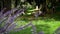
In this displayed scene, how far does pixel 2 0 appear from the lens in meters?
12.6

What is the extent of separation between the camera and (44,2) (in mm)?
13008

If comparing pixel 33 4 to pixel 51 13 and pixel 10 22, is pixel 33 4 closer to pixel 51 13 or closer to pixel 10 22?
pixel 51 13

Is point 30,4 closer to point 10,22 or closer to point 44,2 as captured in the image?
point 44,2

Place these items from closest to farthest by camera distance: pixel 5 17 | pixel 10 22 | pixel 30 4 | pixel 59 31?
pixel 59 31 < pixel 10 22 < pixel 5 17 < pixel 30 4

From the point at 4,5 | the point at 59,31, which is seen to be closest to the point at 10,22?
the point at 59,31

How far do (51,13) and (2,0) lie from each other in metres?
2.89

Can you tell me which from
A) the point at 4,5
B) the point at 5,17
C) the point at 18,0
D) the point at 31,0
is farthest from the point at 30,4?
the point at 5,17

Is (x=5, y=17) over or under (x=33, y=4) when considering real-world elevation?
over

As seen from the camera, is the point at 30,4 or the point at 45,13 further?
the point at 30,4

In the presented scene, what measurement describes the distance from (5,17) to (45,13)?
10.5 meters

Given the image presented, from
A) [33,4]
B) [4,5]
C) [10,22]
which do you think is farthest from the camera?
[33,4]

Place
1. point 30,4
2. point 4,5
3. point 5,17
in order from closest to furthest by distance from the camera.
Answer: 1. point 5,17
2. point 4,5
3. point 30,4

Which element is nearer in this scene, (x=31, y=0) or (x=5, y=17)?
(x=5, y=17)

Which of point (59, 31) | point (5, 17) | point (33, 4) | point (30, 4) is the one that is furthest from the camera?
point (30, 4)
